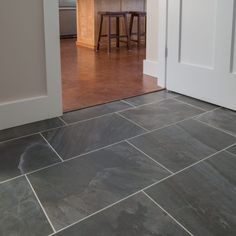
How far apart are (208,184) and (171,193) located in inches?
6.5

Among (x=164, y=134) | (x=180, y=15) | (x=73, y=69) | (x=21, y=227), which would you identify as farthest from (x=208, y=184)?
(x=73, y=69)

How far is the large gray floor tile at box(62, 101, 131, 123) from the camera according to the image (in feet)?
6.59

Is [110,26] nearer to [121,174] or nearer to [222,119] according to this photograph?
[222,119]

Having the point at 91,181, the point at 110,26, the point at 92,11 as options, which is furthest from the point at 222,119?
the point at 92,11

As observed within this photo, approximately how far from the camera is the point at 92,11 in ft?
15.9

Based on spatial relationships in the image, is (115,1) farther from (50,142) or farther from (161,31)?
(50,142)

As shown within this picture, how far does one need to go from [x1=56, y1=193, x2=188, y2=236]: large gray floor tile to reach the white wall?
5.29 feet

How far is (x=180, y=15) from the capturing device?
2297 mm

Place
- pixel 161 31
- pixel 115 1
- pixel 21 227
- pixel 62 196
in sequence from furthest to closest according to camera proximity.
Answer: pixel 115 1, pixel 161 31, pixel 62 196, pixel 21 227

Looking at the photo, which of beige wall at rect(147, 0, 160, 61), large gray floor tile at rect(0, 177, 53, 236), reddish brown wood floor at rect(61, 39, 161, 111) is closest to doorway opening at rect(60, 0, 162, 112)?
reddish brown wood floor at rect(61, 39, 161, 111)

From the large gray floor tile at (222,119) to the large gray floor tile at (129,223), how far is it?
0.88 m

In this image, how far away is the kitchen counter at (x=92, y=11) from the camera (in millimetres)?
4871

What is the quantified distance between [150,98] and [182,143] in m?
0.79

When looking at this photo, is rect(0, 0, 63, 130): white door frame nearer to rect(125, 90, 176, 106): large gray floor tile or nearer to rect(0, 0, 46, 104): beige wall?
rect(0, 0, 46, 104): beige wall
